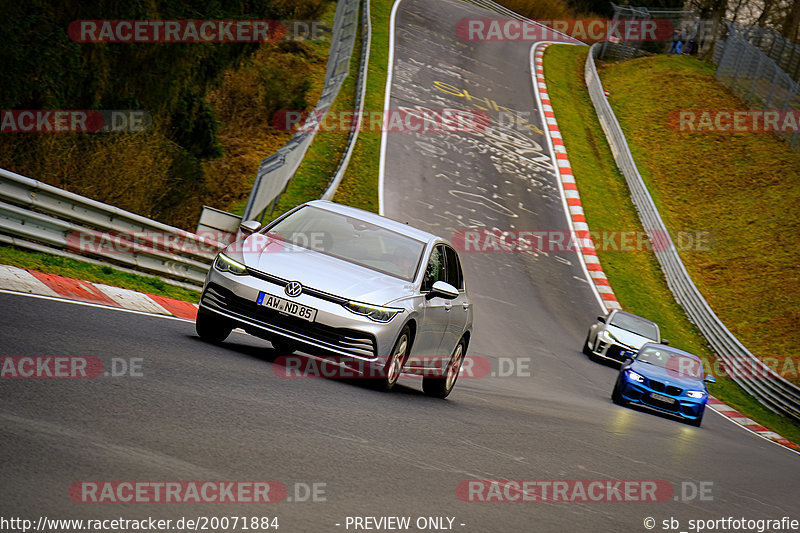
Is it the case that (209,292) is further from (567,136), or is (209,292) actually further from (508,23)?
(508,23)

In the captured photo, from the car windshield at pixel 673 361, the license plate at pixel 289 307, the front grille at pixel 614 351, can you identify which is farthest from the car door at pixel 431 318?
the front grille at pixel 614 351

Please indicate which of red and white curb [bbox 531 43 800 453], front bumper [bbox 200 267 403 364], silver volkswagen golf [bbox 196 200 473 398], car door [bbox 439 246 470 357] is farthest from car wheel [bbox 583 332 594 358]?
front bumper [bbox 200 267 403 364]

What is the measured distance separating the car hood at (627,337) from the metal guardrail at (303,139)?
775 centimetres

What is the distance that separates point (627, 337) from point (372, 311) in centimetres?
1339

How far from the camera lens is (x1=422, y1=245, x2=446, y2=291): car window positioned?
11159 mm

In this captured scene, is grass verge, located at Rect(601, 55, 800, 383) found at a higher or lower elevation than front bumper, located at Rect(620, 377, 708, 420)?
higher

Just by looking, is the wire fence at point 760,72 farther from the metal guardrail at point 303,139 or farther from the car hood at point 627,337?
the car hood at point 627,337

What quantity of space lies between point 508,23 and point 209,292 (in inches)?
1848

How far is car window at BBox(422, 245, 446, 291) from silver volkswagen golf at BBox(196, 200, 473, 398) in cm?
1

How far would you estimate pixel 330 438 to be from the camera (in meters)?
7.77

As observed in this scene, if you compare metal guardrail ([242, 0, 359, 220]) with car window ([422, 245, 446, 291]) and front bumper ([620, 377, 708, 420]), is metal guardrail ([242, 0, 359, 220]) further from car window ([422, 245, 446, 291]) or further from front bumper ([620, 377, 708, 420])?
front bumper ([620, 377, 708, 420])

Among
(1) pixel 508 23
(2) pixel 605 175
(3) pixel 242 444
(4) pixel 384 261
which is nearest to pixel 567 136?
(2) pixel 605 175

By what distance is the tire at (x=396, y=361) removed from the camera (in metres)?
10.2

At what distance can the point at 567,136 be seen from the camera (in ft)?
128
